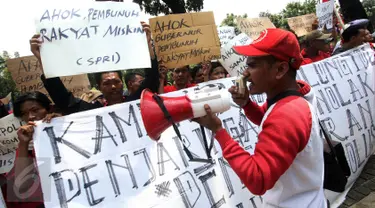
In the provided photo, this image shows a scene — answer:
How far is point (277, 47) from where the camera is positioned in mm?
1320

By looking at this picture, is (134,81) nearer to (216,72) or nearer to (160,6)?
(216,72)

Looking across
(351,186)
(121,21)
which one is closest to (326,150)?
(121,21)

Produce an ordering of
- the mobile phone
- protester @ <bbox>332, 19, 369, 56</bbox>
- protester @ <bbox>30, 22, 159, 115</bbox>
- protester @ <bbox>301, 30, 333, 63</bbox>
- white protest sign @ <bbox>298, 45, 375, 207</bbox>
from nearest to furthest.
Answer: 1. the mobile phone
2. protester @ <bbox>30, 22, 159, 115</bbox>
3. white protest sign @ <bbox>298, 45, 375, 207</bbox>
4. protester @ <bbox>332, 19, 369, 56</bbox>
5. protester @ <bbox>301, 30, 333, 63</bbox>

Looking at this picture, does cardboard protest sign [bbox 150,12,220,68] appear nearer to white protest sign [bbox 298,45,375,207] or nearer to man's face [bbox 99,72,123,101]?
man's face [bbox 99,72,123,101]

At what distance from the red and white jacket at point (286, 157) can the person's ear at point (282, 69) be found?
12 cm

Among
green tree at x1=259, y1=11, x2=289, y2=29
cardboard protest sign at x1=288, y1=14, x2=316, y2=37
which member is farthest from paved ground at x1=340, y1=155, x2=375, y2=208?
green tree at x1=259, y1=11, x2=289, y2=29

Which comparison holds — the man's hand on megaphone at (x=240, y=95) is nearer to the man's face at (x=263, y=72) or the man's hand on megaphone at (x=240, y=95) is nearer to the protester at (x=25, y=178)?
the man's face at (x=263, y=72)

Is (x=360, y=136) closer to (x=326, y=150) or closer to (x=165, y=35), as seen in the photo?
(x=326, y=150)

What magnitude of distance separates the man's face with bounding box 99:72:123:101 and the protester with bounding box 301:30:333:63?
9.90 ft

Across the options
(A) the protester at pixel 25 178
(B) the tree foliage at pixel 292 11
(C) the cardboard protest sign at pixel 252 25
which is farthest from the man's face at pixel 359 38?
(B) the tree foliage at pixel 292 11

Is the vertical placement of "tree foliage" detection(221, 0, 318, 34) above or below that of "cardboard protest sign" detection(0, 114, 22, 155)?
above

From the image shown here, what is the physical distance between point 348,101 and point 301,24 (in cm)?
262

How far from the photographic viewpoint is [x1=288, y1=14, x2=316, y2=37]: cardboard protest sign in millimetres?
5375

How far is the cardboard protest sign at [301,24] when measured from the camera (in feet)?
17.6
